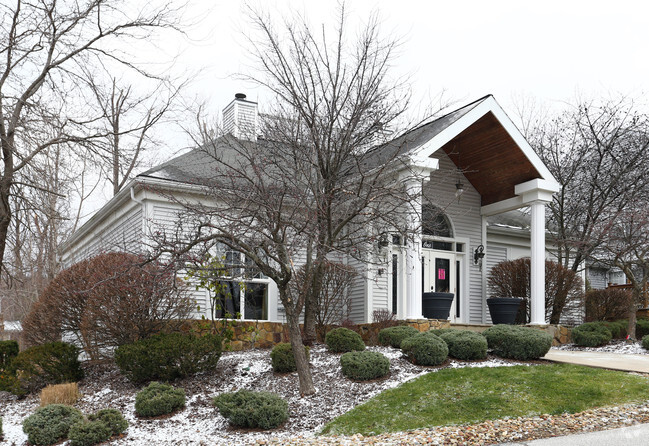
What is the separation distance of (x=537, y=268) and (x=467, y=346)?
5.36 metres

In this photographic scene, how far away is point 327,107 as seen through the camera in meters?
10.3

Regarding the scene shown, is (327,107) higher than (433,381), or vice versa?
(327,107)

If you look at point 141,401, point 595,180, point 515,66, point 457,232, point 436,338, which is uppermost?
point 515,66

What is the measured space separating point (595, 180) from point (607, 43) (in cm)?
897

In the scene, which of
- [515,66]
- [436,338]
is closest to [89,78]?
[436,338]

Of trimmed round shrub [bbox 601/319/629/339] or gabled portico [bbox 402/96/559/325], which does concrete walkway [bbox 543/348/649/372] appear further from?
gabled portico [bbox 402/96/559/325]

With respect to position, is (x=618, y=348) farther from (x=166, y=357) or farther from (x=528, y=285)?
(x=166, y=357)

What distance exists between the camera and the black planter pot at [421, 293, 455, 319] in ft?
44.1

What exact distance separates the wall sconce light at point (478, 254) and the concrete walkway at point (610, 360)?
16.0 ft

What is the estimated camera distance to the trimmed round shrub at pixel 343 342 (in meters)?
10.2

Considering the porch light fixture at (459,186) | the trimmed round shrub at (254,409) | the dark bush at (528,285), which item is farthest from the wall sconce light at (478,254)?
the trimmed round shrub at (254,409)

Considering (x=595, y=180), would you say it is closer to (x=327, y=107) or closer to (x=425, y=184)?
(x=425, y=184)

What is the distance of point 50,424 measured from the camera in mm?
7625

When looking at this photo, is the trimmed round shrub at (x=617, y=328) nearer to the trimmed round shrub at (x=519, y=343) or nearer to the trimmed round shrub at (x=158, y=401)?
the trimmed round shrub at (x=519, y=343)
